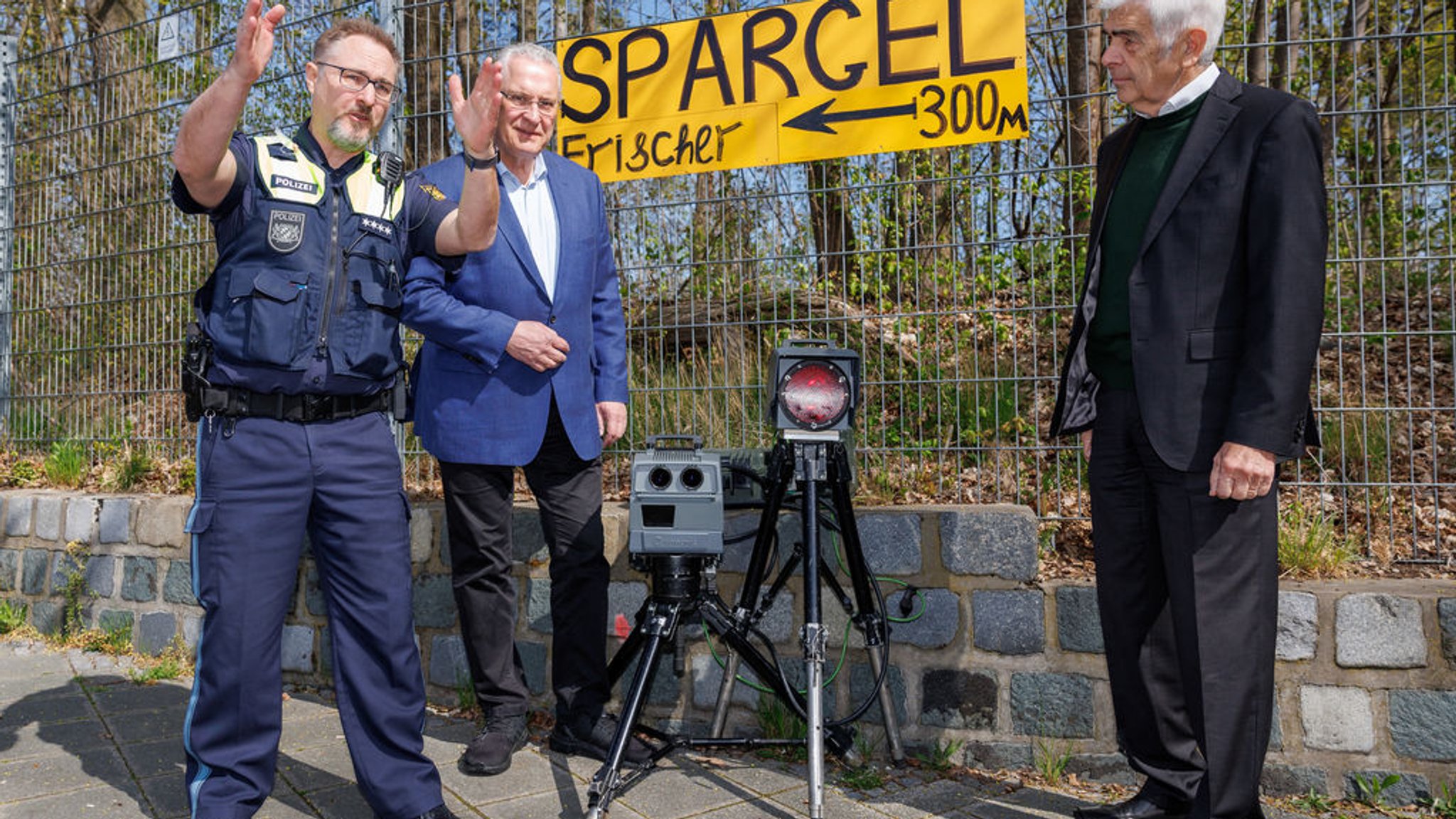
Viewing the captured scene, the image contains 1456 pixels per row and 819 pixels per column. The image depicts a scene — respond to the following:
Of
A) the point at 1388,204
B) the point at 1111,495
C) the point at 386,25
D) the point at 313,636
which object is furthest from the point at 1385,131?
the point at 313,636

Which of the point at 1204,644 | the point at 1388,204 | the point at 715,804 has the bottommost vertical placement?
the point at 715,804

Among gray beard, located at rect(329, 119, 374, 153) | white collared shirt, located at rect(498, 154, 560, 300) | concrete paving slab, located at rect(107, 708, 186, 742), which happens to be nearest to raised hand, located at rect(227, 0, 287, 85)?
gray beard, located at rect(329, 119, 374, 153)

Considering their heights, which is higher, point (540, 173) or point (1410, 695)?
point (540, 173)

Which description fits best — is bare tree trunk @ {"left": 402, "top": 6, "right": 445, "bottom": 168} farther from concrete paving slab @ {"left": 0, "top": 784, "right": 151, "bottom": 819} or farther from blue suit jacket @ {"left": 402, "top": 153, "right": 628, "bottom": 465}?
concrete paving slab @ {"left": 0, "top": 784, "right": 151, "bottom": 819}

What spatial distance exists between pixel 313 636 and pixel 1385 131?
4.75 m

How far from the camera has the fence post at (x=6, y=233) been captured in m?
5.98

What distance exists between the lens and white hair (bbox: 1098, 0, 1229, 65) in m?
2.52

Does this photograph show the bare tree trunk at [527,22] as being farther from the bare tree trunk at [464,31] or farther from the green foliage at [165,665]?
the green foliage at [165,665]

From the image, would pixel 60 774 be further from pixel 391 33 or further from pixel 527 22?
pixel 527 22

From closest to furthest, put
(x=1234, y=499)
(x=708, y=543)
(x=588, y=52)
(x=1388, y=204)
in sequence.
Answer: (x=1234, y=499)
(x=708, y=543)
(x=1388, y=204)
(x=588, y=52)

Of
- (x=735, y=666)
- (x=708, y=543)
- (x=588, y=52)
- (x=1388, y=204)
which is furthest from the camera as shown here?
(x=588, y=52)

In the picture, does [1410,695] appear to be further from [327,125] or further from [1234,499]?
[327,125]

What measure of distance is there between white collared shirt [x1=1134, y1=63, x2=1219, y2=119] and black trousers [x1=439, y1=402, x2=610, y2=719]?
2115mm

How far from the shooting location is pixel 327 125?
273cm
